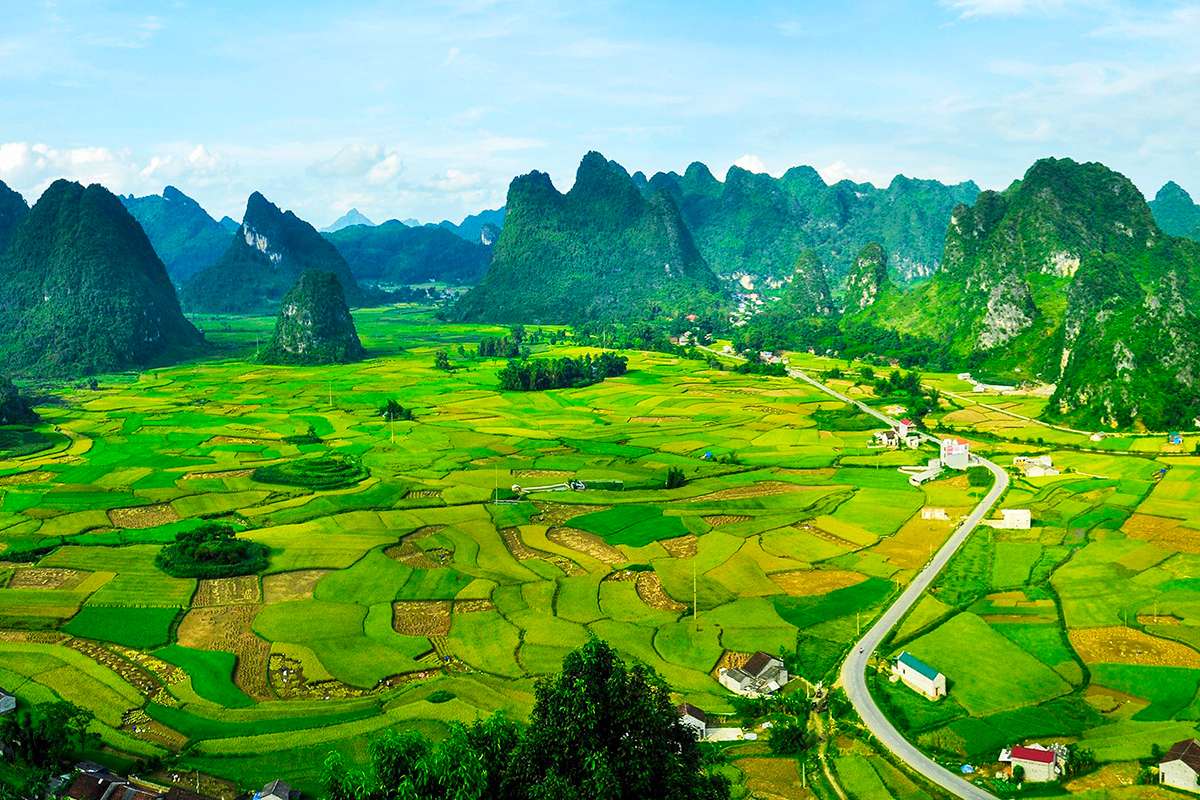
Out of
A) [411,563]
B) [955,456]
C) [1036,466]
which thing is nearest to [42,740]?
[411,563]

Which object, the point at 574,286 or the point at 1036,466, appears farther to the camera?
the point at 574,286

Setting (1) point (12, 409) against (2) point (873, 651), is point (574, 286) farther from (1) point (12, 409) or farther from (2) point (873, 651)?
(2) point (873, 651)

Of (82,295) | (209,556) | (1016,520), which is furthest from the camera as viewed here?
(82,295)

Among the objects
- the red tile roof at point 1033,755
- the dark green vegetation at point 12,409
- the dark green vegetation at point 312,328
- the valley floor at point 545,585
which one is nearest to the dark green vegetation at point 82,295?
the dark green vegetation at point 312,328

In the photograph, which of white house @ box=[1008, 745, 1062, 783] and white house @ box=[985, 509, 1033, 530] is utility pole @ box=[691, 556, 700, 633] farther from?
white house @ box=[985, 509, 1033, 530]

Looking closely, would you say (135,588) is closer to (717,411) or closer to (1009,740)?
(1009,740)

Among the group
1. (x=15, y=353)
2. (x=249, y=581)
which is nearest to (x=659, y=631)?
(x=249, y=581)

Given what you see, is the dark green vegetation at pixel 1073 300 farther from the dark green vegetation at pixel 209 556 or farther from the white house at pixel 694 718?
the dark green vegetation at pixel 209 556
